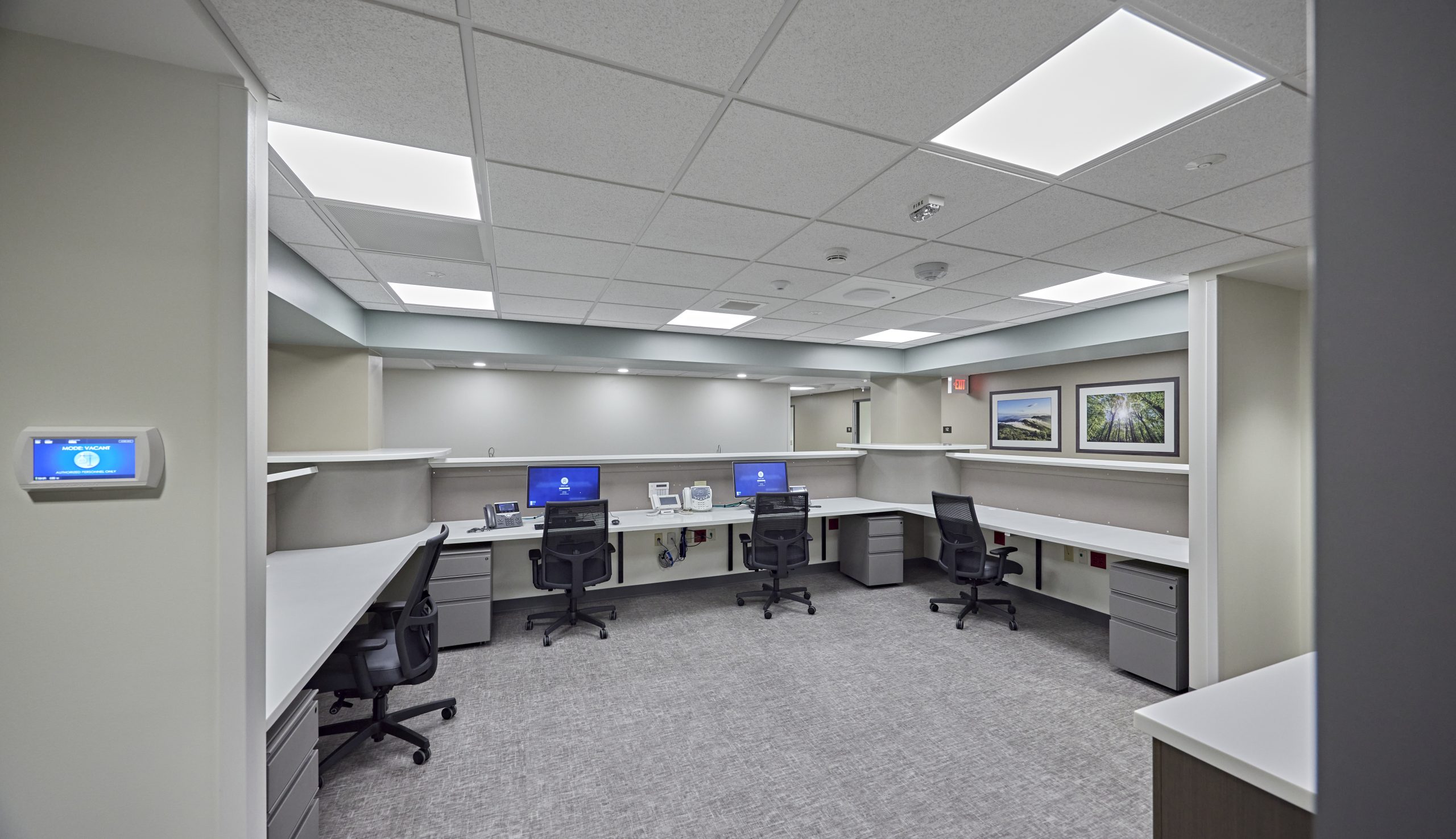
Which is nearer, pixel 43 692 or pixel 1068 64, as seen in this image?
pixel 43 692

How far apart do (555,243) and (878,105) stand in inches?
62.4

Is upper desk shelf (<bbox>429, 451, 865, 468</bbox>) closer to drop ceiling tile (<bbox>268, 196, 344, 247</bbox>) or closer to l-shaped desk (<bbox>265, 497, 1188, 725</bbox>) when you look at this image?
l-shaped desk (<bbox>265, 497, 1188, 725</bbox>)

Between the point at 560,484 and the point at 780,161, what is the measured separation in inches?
123

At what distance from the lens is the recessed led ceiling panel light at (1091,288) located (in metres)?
3.04

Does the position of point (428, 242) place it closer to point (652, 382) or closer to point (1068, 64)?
point (1068, 64)

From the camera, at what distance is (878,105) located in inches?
Answer: 57.4

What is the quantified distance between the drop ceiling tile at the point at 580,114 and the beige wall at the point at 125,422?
591 millimetres

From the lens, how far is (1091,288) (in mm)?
3219

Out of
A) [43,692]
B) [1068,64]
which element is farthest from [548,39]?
[43,692]

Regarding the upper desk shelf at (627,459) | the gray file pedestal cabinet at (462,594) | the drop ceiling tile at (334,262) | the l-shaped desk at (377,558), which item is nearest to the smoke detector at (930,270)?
the l-shaped desk at (377,558)

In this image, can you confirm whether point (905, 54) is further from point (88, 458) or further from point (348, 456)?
point (348, 456)

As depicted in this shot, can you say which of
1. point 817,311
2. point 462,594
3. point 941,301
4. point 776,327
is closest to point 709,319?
point 776,327

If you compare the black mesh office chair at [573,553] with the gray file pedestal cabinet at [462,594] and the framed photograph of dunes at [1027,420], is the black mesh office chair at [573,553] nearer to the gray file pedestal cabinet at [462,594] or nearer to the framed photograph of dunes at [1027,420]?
the gray file pedestal cabinet at [462,594]

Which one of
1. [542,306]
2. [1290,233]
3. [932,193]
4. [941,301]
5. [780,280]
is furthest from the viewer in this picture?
[542,306]
